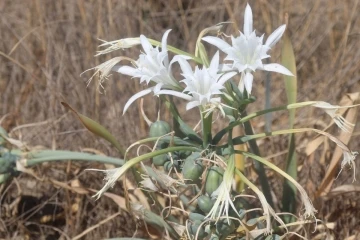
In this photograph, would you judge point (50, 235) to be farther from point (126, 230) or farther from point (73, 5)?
point (73, 5)

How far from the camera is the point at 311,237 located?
1833 millimetres

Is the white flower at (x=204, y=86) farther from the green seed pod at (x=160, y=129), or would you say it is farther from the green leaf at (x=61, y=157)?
the green leaf at (x=61, y=157)

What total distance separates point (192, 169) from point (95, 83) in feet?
3.74

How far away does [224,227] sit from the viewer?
1309mm

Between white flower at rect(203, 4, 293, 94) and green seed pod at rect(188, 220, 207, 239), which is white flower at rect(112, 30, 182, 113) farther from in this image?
green seed pod at rect(188, 220, 207, 239)

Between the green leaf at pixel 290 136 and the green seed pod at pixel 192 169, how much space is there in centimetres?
44

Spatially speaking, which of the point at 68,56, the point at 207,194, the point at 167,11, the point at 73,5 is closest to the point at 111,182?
the point at 207,194

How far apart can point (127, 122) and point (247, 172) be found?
43cm

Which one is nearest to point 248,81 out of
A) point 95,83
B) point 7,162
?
point 7,162

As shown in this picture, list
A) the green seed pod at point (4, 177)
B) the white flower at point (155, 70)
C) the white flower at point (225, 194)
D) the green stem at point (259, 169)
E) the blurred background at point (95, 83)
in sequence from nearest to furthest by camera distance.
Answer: the white flower at point (225, 194), the white flower at point (155, 70), the green stem at point (259, 169), the green seed pod at point (4, 177), the blurred background at point (95, 83)

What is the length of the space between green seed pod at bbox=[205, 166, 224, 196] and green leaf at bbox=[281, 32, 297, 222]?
44 cm

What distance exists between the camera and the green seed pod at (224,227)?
130 centimetres

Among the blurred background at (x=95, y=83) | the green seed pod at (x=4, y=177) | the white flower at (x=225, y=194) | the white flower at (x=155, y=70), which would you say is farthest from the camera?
the blurred background at (x=95, y=83)

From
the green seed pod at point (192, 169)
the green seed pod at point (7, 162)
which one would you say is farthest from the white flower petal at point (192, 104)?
the green seed pod at point (7, 162)
